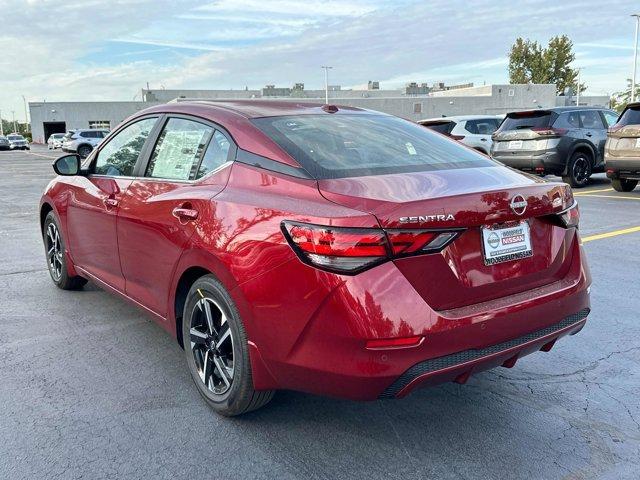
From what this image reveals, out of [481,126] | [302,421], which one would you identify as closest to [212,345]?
[302,421]

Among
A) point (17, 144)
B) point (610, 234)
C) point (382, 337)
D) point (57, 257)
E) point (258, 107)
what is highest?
point (258, 107)

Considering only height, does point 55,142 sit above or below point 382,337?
above

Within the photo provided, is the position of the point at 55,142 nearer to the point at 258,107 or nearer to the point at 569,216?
the point at 258,107

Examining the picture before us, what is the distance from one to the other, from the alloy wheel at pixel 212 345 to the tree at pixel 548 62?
72630 millimetres

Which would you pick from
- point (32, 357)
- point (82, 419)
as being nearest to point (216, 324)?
point (82, 419)

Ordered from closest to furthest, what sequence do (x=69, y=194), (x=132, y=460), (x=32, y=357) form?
(x=132, y=460) → (x=32, y=357) → (x=69, y=194)

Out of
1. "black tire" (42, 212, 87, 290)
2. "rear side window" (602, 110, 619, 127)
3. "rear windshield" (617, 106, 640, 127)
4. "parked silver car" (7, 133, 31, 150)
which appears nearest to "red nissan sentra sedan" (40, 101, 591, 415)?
"black tire" (42, 212, 87, 290)

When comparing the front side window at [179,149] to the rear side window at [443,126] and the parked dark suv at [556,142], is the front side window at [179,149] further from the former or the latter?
the rear side window at [443,126]

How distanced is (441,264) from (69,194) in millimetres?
3501

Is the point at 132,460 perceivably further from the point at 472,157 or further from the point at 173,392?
the point at 472,157

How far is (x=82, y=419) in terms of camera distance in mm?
3195

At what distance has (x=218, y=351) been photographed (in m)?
3.18

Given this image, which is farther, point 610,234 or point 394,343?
point 610,234

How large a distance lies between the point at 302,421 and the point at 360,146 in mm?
1474
